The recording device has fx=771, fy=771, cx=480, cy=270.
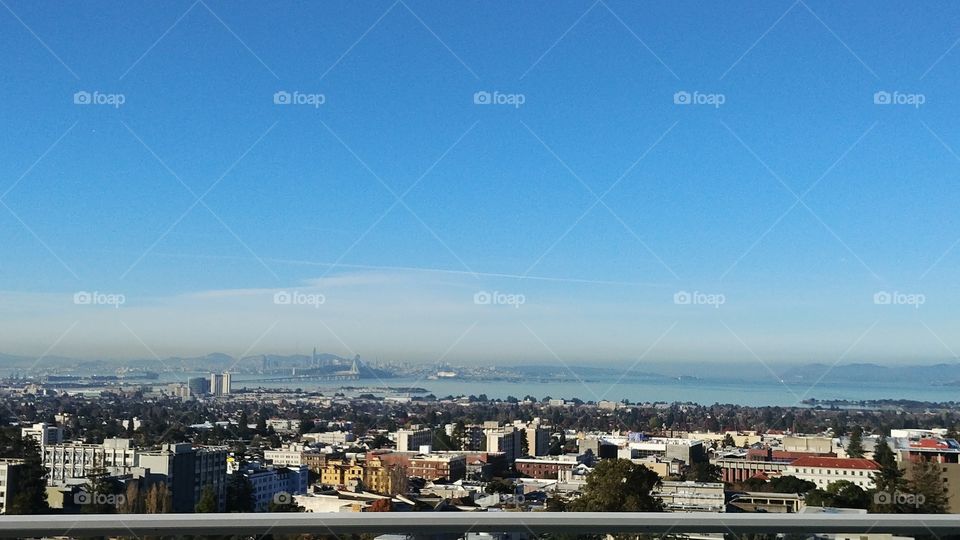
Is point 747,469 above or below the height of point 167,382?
below

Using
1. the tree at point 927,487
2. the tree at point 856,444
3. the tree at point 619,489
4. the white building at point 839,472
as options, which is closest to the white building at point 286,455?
the tree at point 619,489

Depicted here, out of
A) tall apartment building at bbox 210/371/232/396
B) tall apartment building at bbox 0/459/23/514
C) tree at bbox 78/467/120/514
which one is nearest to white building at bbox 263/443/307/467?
tree at bbox 78/467/120/514

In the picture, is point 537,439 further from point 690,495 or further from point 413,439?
point 690,495

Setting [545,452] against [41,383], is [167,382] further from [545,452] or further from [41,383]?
[545,452]

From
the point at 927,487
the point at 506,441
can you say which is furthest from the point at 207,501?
the point at 506,441

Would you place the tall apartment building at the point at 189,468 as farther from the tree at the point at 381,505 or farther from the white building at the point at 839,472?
the white building at the point at 839,472

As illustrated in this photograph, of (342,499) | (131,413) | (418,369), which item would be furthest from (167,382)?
(342,499)
